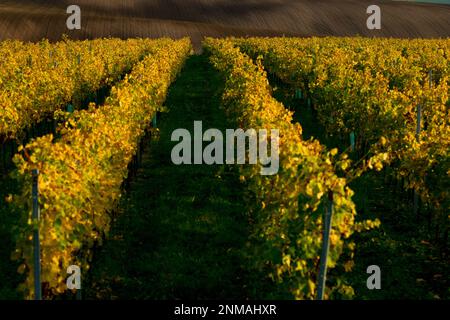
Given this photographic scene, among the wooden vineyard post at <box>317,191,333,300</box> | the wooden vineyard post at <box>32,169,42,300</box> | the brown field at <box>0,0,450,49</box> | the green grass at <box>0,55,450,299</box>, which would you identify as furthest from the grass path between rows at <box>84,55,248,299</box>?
the brown field at <box>0,0,450,49</box>

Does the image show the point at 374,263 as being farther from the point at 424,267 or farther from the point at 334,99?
the point at 334,99

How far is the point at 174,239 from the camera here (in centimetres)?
1159

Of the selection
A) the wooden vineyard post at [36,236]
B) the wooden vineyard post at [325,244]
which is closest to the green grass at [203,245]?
the wooden vineyard post at [36,236]

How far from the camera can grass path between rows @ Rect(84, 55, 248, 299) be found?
9.70m

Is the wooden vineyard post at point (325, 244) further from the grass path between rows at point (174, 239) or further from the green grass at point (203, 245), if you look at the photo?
the grass path between rows at point (174, 239)

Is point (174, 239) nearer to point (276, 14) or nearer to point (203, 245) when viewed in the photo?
point (203, 245)

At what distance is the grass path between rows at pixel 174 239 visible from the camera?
31.8 feet

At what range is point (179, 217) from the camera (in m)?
12.6

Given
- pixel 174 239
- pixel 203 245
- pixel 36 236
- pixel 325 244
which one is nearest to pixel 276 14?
pixel 174 239

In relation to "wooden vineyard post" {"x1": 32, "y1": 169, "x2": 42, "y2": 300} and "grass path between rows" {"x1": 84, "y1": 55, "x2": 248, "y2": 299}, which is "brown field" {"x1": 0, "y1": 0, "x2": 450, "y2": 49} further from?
"wooden vineyard post" {"x1": 32, "y1": 169, "x2": 42, "y2": 300}

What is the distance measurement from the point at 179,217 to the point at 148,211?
839 mm

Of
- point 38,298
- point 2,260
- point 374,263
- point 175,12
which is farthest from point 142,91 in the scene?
point 175,12

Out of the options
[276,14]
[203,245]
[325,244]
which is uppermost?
[276,14]

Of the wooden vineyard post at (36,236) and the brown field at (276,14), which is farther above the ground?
the brown field at (276,14)
